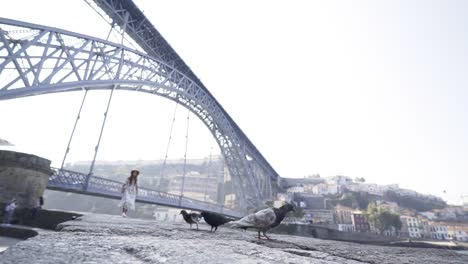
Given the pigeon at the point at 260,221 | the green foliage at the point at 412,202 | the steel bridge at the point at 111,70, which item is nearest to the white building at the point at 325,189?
the green foliage at the point at 412,202

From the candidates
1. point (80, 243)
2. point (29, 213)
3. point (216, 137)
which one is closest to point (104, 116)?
point (29, 213)

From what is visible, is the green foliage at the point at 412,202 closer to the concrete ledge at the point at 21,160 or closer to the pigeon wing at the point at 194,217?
the pigeon wing at the point at 194,217

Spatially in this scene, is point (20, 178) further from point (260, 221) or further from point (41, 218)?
point (260, 221)

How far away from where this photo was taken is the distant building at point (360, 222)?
51.9m

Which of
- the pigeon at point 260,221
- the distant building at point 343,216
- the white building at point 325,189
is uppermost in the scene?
the white building at point 325,189

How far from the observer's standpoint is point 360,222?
52.5 meters

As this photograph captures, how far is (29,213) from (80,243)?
6604 mm

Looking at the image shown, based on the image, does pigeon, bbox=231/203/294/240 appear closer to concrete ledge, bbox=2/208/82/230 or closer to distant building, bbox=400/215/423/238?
concrete ledge, bbox=2/208/82/230

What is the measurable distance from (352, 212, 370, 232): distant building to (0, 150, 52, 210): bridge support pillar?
58.0 m

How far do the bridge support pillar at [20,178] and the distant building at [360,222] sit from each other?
5796 cm

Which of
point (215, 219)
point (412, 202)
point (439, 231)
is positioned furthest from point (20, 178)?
point (412, 202)

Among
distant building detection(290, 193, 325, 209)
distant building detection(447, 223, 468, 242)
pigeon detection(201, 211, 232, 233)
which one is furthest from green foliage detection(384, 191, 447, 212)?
pigeon detection(201, 211, 232, 233)

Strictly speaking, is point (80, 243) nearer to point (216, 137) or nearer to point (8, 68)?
point (8, 68)

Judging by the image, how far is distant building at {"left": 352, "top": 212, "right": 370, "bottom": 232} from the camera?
51906 millimetres
